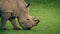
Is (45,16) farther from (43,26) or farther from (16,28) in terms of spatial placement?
(16,28)

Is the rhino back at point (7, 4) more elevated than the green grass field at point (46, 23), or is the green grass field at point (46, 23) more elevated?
the rhino back at point (7, 4)

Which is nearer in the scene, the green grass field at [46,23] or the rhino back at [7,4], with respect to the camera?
the rhino back at [7,4]

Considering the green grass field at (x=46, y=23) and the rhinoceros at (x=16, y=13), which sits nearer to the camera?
the rhinoceros at (x=16, y=13)

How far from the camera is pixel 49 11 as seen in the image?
13703 millimetres

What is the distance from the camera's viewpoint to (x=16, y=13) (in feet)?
29.4

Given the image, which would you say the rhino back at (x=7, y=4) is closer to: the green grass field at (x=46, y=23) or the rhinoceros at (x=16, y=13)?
the rhinoceros at (x=16, y=13)

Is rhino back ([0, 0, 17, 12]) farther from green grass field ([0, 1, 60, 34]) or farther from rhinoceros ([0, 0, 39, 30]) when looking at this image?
green grass field ([0, 1, 60, 34])

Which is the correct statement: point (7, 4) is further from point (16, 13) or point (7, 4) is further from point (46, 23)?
point (46, 23)

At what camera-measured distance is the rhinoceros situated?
8.70 meters

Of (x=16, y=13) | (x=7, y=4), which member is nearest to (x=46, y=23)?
(x=16, y=13)

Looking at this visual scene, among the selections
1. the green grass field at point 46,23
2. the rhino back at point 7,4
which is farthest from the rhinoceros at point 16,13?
the green grass field at point 46,23

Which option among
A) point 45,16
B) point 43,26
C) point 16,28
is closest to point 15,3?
point 16,28

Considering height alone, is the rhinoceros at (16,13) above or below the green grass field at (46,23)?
above

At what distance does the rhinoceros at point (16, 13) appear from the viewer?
8.70 m
